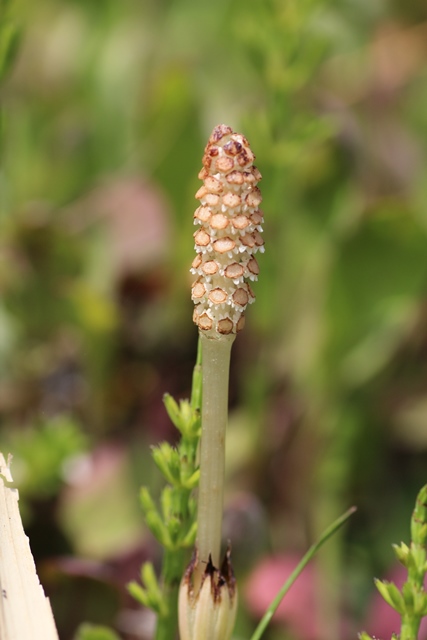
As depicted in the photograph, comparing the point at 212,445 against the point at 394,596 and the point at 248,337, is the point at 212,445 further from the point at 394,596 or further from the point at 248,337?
the point at 248,337

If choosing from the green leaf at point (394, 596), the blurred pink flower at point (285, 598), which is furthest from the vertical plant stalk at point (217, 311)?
the blurred pink flower at point (285, 598)

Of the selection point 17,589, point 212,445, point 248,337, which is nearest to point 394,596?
point 212,445

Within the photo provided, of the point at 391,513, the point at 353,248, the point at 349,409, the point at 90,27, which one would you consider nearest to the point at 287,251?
→ the point at 353,248

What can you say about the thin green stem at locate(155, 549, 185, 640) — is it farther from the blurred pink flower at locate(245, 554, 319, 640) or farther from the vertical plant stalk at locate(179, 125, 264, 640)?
the blurred pink flower at locate(245, 554, 319, 640)

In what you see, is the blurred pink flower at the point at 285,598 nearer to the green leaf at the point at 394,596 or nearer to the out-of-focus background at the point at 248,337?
the out-of-focus background at the point at 248,337

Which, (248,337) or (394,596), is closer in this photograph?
(394,596)

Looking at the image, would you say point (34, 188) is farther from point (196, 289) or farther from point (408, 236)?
point (196, 289)

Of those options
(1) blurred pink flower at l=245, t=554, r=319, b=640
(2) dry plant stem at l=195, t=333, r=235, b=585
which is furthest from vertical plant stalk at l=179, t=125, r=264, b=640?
(1) blurred pink flower at l=245, t=554, r=319, b=640
